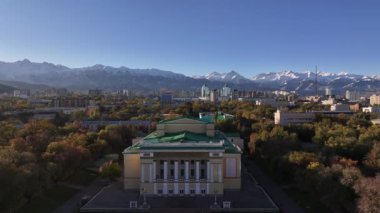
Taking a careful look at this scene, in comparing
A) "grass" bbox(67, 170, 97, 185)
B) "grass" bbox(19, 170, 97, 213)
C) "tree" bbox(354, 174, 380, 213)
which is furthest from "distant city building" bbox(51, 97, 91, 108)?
"tree" bbox(354, 174, 380, 213)

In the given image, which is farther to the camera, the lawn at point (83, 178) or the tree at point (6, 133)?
the tree at point (6, 133)

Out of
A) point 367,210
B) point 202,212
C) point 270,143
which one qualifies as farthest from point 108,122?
point 367,210

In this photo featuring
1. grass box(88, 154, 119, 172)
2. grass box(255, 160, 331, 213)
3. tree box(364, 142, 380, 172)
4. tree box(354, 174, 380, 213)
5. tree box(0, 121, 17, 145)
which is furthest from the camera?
tree box(0, 121, 17, 145)

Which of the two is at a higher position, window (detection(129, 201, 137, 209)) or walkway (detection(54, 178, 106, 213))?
window (detection(129, 201, 137, 209))

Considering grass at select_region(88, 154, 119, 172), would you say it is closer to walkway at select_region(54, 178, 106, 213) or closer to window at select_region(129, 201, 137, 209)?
walkway at select_region(54, 178, 106, 213)

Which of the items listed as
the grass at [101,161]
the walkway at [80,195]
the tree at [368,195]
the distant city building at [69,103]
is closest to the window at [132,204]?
the walkway at [80,195]

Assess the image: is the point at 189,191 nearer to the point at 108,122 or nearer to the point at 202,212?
the point at 202,212

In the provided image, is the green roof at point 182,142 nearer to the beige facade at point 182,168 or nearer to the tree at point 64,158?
the beige facade at point 182,168

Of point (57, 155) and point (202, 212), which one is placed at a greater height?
point (57, 155)
